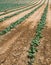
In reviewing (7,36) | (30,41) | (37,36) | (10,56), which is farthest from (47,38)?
(10,56)

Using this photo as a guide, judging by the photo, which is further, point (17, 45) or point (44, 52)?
point (17, 45)

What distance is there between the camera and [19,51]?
11.2 meters

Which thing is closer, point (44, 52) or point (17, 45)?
point (44, 52)

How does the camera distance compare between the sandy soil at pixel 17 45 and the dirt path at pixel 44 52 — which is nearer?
the dirt path at pixel 44 52

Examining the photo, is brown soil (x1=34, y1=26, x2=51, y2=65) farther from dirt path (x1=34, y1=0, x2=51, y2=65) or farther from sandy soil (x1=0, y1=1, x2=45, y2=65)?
sandy soil (x1=0, y1=1, x2=45, y2=65)

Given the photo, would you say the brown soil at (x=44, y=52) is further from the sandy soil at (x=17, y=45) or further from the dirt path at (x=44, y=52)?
the sandy soil at (x=17, y=45)

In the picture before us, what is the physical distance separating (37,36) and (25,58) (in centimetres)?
434

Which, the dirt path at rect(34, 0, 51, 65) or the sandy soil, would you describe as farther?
the sandy soil

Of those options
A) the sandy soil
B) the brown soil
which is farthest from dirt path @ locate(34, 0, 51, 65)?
the sandy soil

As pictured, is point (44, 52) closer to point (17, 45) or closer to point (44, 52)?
point (44, 52)

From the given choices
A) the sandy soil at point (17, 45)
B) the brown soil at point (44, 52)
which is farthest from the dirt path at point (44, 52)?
the sandy soil at point (17, 45)

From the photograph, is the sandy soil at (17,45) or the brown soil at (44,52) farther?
the sandy soil at (17,45)

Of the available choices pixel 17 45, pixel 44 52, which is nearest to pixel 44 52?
pixel 44 52

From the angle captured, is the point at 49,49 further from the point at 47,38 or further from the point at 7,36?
the point at 7,36
